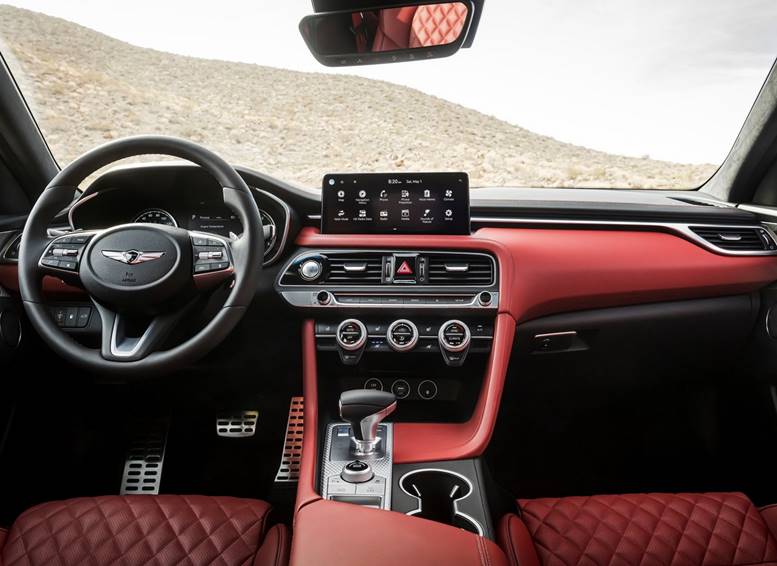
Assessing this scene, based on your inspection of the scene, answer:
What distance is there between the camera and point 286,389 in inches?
91.4

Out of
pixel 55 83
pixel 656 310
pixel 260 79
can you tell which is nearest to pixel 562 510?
pixel 656 310

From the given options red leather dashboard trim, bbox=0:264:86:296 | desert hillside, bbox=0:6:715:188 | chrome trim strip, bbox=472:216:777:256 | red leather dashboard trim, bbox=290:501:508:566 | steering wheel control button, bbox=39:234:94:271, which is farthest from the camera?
desert hillside, bbox=0:6:715:188

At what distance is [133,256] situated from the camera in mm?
1552

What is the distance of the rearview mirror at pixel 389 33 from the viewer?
1.78m

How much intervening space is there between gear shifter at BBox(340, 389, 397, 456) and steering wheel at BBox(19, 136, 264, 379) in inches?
15.8

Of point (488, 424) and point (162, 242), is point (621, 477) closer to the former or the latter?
point (488, 424)

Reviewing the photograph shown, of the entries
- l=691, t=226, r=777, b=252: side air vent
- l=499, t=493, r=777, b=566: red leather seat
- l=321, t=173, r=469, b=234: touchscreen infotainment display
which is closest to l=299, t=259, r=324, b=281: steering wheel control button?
l=321, t=173, r=469, b=234: touchscreen infotainment display

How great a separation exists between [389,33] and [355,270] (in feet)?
2.41

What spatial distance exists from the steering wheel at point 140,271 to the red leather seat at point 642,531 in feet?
3.18

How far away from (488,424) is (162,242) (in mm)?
1091

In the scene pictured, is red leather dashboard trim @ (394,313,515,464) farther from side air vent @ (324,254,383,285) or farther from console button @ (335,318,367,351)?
side air vent @ (324,254,383,285)

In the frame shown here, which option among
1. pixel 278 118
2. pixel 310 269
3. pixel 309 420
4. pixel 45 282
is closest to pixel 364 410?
pixel 309 420

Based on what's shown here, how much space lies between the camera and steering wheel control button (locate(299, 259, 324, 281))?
1964mm

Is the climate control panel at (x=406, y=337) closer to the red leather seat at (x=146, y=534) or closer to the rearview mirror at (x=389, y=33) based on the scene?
the red leather seat at (x=146, y=534)
